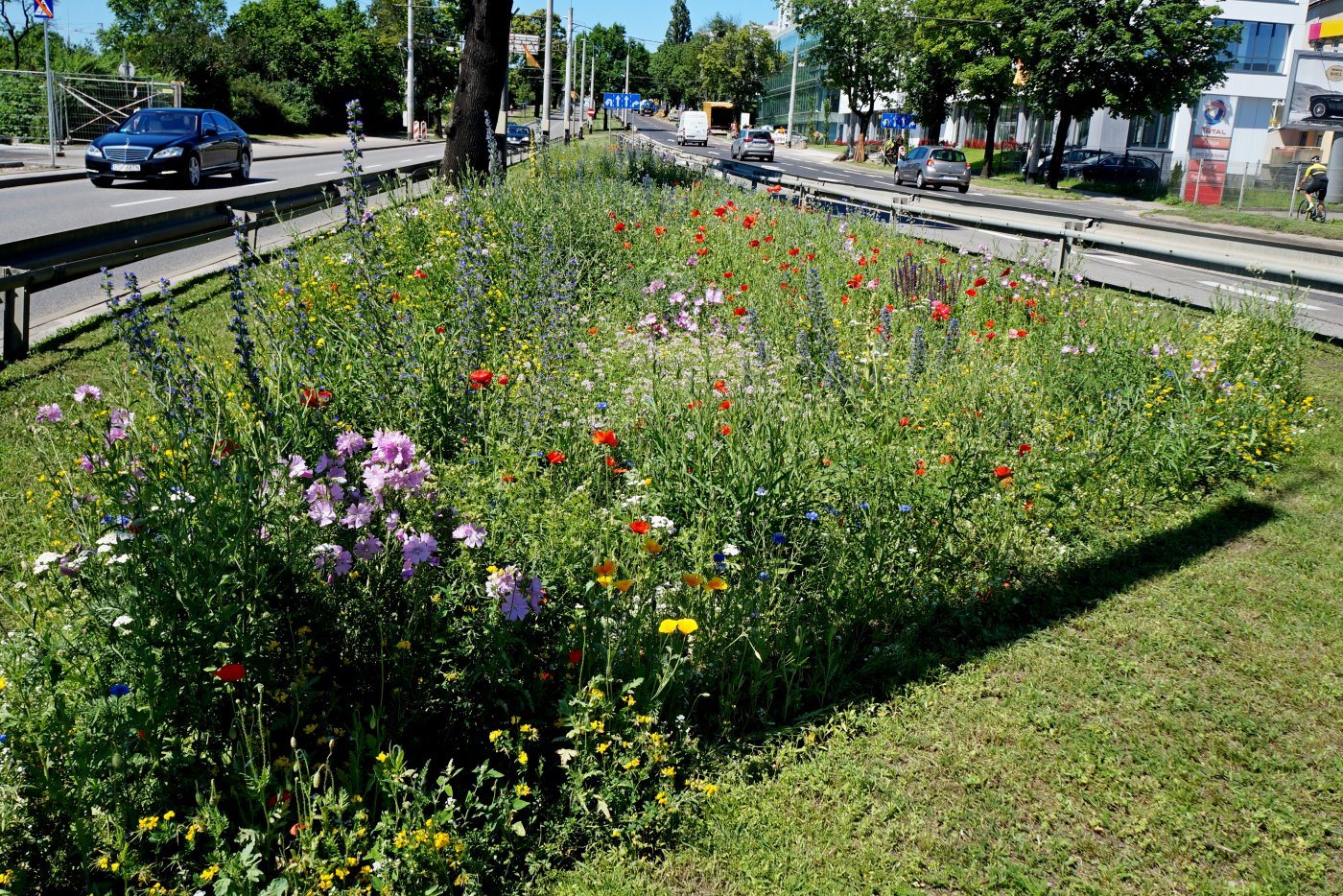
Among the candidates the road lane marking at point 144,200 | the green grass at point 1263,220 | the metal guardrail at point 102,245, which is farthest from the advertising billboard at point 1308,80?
the metal guardrail at point 102,245

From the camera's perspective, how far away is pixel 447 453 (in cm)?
470

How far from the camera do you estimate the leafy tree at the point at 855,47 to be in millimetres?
67938

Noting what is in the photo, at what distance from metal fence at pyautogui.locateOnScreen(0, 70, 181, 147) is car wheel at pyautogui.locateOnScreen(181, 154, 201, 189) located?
10.9 m

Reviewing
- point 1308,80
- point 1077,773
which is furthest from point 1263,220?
point 1077,773

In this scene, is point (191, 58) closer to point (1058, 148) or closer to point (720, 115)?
point (1058, 148)

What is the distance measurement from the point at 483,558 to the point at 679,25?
8247 inches

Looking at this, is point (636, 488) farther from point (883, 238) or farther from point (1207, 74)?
point (1207, 74)

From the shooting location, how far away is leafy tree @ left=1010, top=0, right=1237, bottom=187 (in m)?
40.6

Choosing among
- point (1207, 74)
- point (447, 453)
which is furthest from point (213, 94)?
point (447, 453)

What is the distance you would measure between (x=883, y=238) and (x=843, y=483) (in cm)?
742

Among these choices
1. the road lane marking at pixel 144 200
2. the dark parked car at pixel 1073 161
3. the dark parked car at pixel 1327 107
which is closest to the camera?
the road lane marking at pixel 144 200

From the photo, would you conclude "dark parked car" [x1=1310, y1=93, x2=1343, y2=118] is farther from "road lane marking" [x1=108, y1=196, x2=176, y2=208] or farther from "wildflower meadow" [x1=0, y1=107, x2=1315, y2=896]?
"wildflower meadow" [x1=0, y1=107, x2=1315, y2=896]

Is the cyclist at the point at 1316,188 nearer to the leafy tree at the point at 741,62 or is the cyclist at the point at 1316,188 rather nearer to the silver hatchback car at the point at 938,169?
the silver hatchback car at the point at 938,169

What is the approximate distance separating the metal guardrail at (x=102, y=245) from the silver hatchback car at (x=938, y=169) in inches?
1360
